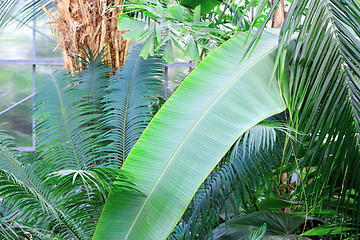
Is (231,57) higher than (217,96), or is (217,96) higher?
(231,57)

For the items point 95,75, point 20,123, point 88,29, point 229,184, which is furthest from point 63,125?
point 20,123

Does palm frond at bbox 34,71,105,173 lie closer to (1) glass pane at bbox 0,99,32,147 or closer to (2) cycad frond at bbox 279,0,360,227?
(2) cycad frond at bbox 279,0,360,227

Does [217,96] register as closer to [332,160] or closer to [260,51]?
[260,51]

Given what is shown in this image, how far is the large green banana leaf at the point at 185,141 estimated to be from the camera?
1491mm

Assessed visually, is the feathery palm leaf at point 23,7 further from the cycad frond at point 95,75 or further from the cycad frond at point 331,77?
the cycad frond at point 331,77

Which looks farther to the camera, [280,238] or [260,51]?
[280,238]

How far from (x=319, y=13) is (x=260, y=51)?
0.32 metres

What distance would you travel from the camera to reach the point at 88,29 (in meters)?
3.11

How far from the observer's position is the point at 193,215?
2543 millimetres

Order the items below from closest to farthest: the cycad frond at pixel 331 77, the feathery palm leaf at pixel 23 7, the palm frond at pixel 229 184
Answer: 1. the cycad frond at pixel 331 77
2. the palm frond at pixel 229 184
3. the feathery palm leaf at pixel 23 7

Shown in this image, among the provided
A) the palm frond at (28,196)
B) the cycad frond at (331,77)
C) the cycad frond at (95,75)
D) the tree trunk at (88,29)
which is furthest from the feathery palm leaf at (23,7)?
the cycad frond at (331,77)

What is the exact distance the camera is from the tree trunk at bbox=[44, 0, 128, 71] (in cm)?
307

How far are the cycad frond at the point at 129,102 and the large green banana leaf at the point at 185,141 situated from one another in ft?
4.13

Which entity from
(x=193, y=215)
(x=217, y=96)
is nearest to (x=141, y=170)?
(x=217, y=96)
